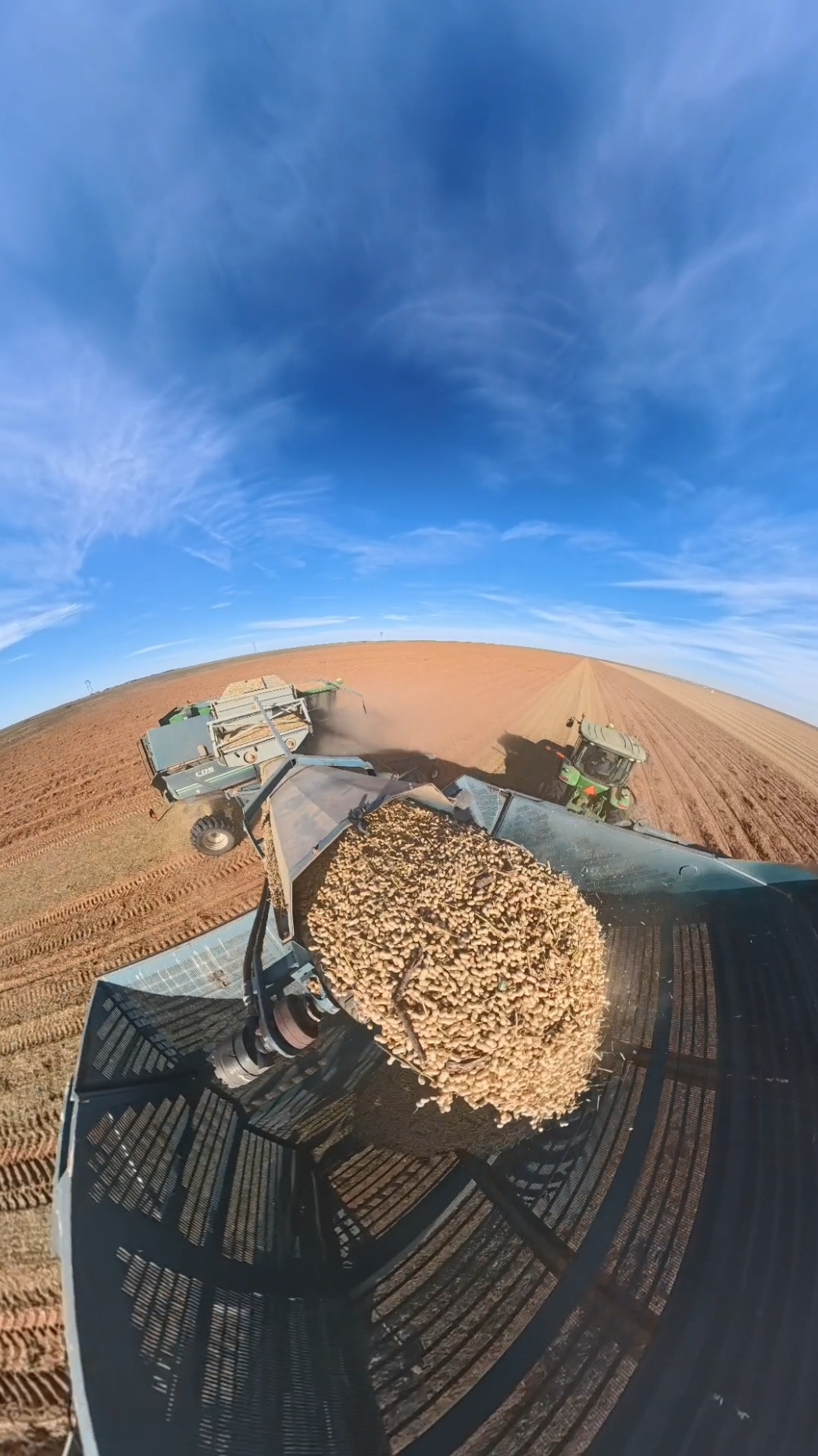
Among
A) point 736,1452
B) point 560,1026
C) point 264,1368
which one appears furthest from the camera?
point 560,1026

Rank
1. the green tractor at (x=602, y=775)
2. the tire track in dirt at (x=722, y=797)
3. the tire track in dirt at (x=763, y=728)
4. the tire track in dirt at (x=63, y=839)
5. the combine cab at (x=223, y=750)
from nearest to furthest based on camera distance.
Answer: the combine cab at (x=223, y=750)
the green tractor at (x=602, y=775)
the tire track in dirt at (x=63, y=839)
the tire track in dirt at (x=722, y=797)
the tire track in dirt at (x=763, y=728)

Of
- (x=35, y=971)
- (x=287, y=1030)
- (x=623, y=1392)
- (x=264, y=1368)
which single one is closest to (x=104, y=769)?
(x=35, y=971)

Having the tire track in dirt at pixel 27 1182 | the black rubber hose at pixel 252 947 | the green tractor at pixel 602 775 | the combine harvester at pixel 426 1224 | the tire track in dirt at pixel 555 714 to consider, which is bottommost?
the tire track in dirt at pixel 27 1182

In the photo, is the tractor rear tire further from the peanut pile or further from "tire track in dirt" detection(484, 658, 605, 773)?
"tire track in dirt" detection(484, 658, 605, 773)

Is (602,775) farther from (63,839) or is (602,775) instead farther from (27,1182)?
(63,839)

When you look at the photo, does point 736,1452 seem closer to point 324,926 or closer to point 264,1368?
point 264,1368

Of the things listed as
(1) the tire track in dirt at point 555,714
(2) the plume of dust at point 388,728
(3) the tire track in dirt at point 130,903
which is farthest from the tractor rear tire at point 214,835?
(1) the tire track in dirt at point 555,714

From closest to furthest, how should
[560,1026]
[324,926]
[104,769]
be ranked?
[560,1026] → [324,926] → [104,769]

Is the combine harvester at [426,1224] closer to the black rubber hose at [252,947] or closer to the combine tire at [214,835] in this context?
the black rubber hose at [252,947]
